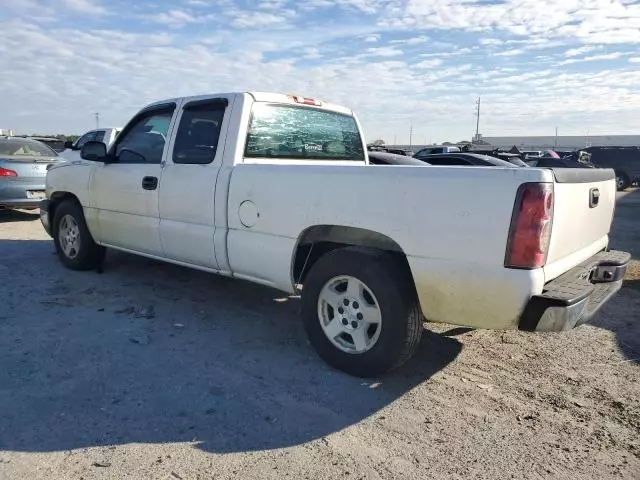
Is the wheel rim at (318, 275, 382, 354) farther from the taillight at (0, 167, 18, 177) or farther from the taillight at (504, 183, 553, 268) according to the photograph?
the taillight at (0, 167, 18, 177)

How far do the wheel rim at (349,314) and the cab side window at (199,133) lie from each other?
164cm

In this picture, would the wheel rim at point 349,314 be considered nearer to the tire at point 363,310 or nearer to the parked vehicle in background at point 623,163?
the tire at point 363,310

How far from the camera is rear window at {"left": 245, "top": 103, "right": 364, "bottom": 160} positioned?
4723mm

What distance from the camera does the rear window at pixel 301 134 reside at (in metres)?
4.72

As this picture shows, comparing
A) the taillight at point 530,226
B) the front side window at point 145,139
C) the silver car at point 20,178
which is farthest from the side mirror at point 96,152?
the silver car at point 20,178

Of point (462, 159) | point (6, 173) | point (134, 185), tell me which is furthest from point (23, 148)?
point (462, 159)

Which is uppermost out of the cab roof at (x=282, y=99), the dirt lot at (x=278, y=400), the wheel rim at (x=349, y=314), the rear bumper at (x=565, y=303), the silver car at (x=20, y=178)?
the cab roof at (x=282, y=99)

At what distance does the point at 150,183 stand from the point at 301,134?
149 centimetres

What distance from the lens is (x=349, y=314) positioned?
3.76 m

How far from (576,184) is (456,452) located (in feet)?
5.81

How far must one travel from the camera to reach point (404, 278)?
11.6 ft

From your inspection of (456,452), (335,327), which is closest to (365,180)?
(335,327)

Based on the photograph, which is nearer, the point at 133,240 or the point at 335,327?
the point at 335,327

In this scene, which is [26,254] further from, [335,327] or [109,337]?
[335,327]
